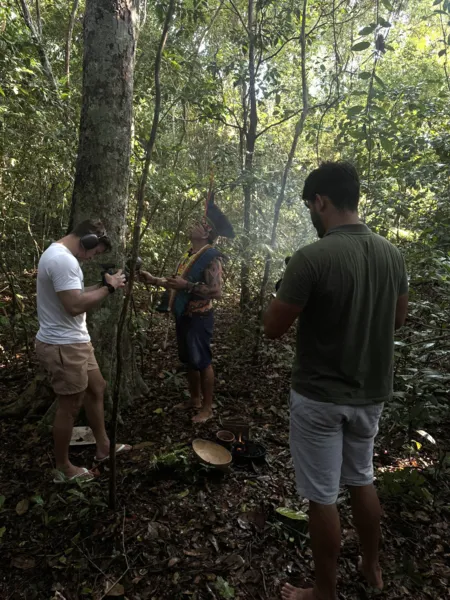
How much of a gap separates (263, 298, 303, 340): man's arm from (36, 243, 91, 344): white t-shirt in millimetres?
1479

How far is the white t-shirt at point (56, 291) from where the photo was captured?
2.64 metres

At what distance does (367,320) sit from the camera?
70.2 inches

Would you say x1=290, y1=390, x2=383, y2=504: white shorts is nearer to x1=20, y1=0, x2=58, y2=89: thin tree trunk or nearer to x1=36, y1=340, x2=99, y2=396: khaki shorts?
x1=36, y1=340, x2=99, y2=396: khaki shorts

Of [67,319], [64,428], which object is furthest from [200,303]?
[64,428]

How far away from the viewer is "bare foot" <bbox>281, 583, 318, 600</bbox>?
1.94m

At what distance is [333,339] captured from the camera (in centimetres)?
177

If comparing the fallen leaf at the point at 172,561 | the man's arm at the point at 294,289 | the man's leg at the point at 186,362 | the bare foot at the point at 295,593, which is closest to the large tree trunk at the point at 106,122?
the man's leg at the point at 186,362

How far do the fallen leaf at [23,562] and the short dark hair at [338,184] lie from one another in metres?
2.55

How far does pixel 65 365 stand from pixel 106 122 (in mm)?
2009

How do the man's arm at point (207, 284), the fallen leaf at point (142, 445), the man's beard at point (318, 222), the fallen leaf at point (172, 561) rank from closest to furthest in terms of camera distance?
the man's beard at point (318, 222) < the fallen leaf at point (172, 561) < the fallen leaf at point (142, 445) < the man's arm at point (207, 284)

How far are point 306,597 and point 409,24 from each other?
11.8 metres

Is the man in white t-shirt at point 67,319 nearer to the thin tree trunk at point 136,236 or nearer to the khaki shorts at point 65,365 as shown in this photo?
the khaki shorts at point 65,365

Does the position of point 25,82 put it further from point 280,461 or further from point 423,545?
point 423,545

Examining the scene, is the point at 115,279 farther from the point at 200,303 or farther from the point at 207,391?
the point at 207,391
